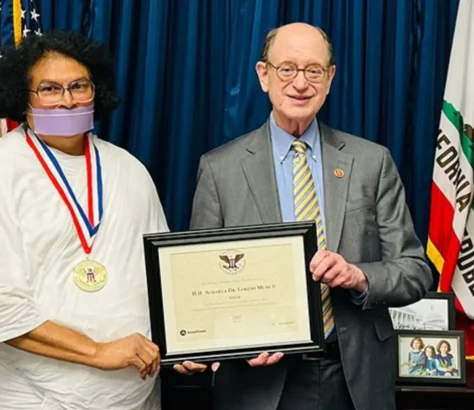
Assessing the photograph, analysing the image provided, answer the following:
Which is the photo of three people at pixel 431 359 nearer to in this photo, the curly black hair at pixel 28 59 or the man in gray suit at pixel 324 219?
the man in gray suit at pixel 324 219

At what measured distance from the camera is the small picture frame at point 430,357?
7.30ft

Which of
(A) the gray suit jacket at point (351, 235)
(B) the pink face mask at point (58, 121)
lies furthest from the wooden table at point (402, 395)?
(B) the pink face mask at point (58, 121)

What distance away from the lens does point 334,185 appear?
1.84m

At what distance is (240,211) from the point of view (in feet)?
6.04

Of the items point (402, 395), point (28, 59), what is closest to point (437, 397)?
point (402, 395)

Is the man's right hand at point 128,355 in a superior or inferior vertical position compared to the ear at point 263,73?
inferior

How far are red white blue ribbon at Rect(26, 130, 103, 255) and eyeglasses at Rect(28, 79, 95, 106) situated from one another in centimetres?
10

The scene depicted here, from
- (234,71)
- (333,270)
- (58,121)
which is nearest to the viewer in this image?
(333,270)

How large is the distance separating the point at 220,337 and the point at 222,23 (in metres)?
1.10

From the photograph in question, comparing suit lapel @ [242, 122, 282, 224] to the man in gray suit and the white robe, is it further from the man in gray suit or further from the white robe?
the white robe

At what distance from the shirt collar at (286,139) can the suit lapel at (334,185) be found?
0.07 feet

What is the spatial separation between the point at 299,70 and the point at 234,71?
0.59 m

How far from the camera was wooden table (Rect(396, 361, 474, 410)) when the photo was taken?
2.20 m

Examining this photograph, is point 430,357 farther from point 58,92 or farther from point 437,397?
point 58,92
